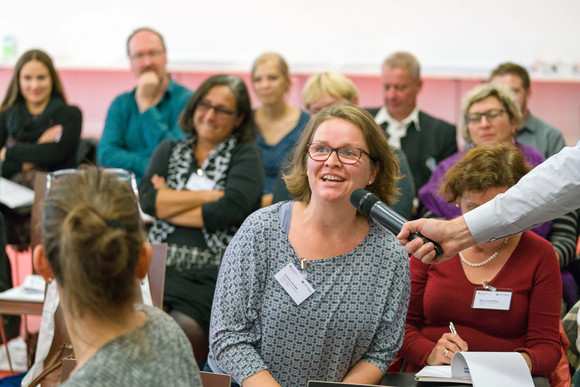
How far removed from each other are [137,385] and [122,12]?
248 inches

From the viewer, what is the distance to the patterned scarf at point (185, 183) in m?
3.23

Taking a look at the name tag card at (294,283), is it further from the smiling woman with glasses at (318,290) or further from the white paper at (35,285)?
the white paper at (35,285)

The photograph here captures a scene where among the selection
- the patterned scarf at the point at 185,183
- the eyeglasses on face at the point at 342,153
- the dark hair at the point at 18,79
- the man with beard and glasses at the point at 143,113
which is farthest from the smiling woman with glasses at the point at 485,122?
the dark hair at the point at 18,79

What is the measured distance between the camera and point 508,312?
7.96ft

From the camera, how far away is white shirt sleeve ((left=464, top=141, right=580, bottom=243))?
194 centimetres

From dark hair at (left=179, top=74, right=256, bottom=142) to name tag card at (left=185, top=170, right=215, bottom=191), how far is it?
27 cm

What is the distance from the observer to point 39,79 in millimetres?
4949

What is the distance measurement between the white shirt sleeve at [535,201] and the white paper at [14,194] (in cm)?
306

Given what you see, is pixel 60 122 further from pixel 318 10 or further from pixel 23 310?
pixel 318 10

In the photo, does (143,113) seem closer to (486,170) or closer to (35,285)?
(35,285)

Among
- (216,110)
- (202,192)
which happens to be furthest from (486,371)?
(216,110)

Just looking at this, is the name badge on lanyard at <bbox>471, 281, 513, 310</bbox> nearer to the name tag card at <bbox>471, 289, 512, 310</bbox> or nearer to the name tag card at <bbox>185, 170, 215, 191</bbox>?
the name tag card at <bbox>471, 289, 512, 310</bbox>

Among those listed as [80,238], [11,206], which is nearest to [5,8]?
[11,206]

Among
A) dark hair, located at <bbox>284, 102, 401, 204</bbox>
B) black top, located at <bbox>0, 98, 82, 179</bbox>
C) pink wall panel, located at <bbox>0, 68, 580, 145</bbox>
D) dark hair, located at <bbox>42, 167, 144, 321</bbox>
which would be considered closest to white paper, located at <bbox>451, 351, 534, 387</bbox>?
dark hair, located at <bbox>284, 102, 401, 204</bbox>
